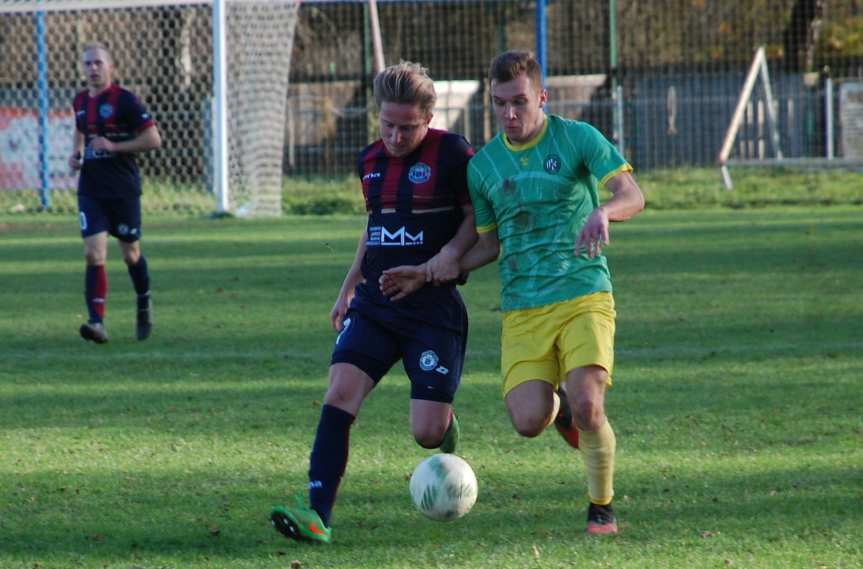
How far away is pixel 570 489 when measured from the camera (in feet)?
17.1

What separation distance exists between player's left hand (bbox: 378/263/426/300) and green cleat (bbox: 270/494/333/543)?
0.85 meters

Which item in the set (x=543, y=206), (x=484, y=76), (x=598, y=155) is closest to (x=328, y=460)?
(x=543, y=206)

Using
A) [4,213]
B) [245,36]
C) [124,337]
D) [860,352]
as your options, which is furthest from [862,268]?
[4,213]

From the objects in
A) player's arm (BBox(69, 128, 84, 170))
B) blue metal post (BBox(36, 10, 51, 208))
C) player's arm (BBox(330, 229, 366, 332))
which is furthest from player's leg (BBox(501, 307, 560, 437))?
blue metal post (BBox(36, 10, 51, 208))

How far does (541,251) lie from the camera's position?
484 centimetres

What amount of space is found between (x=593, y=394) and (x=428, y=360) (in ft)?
2.05

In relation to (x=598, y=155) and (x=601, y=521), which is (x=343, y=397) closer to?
(x=601, y=521)

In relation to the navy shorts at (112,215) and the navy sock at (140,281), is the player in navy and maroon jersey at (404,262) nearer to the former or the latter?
the navy shorts at (112,215)

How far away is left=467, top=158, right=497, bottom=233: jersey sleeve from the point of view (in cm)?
488

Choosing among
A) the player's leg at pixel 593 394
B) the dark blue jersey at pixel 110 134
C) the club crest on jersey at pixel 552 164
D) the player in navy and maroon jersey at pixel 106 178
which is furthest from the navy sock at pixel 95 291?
the player's leg at pixel 593 394

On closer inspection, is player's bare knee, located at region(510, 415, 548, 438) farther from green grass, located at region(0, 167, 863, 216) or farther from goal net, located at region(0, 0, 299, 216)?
green grass, located at region(0, 167, 863, 216)

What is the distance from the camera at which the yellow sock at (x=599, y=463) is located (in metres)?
4.62

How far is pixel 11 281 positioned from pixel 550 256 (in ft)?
29.3

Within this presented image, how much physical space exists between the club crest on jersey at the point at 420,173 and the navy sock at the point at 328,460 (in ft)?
2.87
